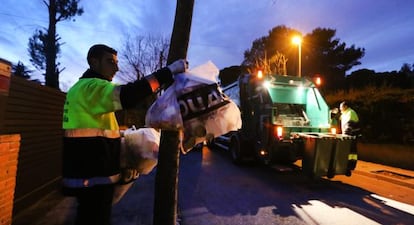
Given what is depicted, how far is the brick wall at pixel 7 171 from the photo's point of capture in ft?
10.1

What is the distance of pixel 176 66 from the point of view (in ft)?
6.76

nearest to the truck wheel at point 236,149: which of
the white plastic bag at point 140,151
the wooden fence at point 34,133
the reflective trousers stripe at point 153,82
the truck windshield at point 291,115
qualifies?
the truck windshield at point 291,115

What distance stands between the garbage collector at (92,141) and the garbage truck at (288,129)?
5.12 metres

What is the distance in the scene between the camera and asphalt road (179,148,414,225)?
465cm

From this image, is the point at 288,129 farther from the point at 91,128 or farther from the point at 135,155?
the point at 91,128

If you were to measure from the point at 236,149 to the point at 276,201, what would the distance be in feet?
13.0

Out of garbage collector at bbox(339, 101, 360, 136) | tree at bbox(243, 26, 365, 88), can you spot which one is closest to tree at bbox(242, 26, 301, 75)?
tree at bbox(243, 26, 365, 88)

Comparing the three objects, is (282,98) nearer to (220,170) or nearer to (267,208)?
(220,170)

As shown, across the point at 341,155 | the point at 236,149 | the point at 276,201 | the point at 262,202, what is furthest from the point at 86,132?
the point at 236,149

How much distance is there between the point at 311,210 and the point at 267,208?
716 mm

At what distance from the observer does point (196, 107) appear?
6.66 ft

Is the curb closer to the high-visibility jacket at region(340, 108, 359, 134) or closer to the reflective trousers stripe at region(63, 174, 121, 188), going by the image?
the high-visibility jacket at region(340, 108, 359, 134)

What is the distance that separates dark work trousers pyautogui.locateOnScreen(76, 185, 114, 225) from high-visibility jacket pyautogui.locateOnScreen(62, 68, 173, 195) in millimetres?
47

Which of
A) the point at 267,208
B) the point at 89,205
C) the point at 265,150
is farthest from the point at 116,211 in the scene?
the point at 265,150
